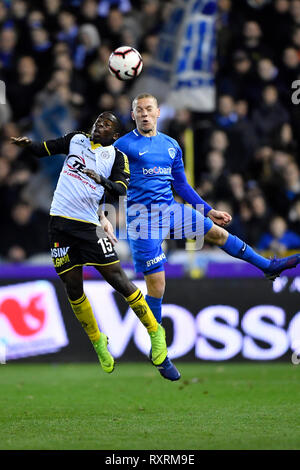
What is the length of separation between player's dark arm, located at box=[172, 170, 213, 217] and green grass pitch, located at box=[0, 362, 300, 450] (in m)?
2.07

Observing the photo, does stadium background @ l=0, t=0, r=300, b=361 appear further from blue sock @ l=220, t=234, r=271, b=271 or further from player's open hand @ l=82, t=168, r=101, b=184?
player's open hand @ l=82, t=168, r=101, b=184

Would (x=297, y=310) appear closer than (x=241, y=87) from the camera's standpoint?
Yes

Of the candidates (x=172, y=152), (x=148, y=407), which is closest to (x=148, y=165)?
(x=172, y=152)

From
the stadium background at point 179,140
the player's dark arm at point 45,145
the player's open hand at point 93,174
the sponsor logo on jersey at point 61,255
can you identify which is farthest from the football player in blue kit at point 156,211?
the stadium background at point 179,140

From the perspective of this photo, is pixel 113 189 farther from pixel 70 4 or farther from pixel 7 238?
pixel 70 4

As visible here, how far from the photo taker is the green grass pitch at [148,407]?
7316mm

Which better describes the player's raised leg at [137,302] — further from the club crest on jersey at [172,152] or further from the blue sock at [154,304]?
the club crest on jersey at [172,152]

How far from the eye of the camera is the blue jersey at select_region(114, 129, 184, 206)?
9023 millimetres

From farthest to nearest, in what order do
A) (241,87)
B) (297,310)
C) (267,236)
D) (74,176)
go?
(241,87) → (267,236) → (297,310) → (74,176)

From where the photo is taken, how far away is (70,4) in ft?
52.4

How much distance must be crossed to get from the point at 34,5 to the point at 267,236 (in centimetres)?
597

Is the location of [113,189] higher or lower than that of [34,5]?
lower

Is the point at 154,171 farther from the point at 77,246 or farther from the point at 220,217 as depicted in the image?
the point at 77,246

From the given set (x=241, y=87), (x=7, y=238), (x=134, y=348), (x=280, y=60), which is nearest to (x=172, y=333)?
(x=134, y=348)
